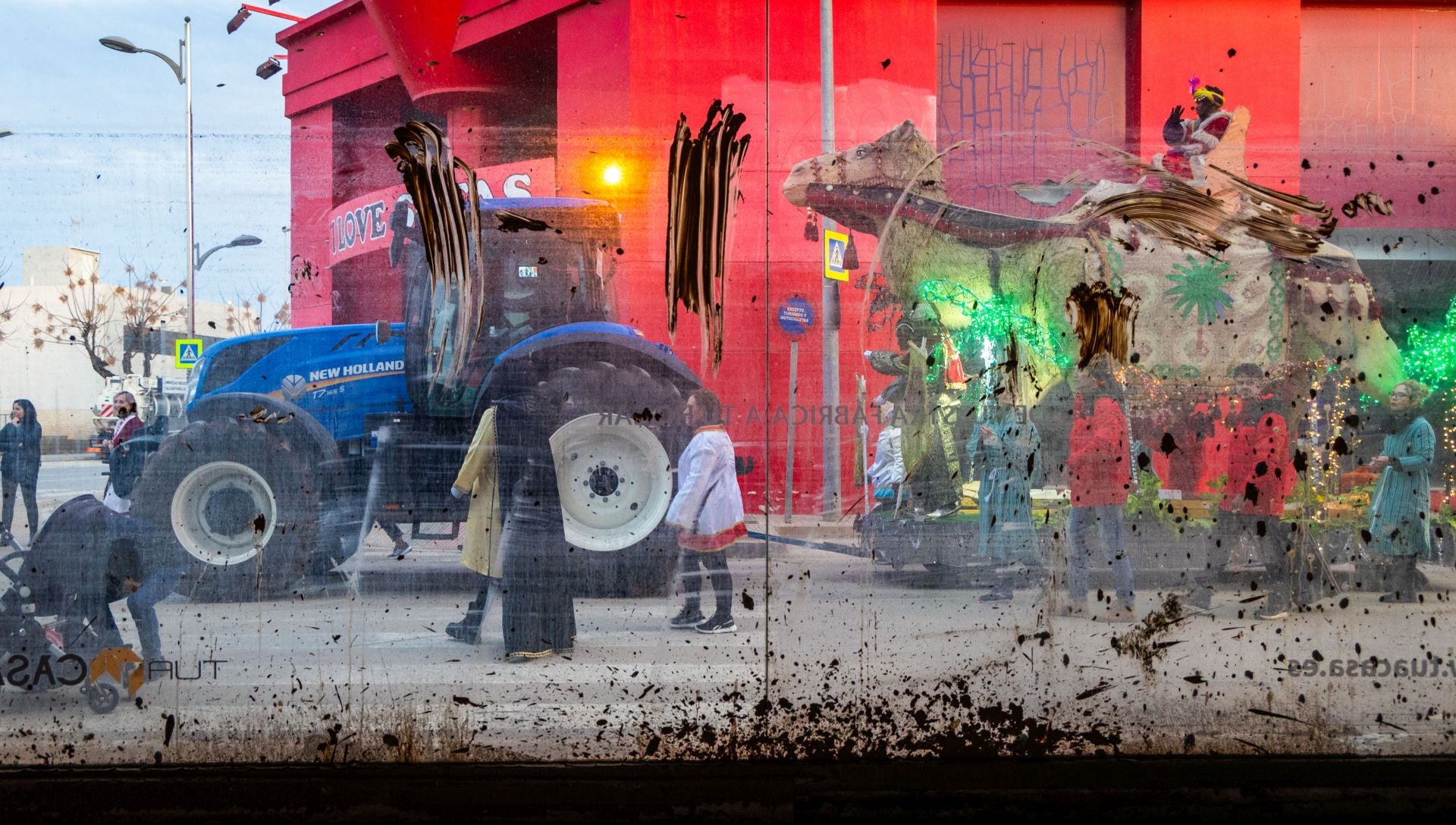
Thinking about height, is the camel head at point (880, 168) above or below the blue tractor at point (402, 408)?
above

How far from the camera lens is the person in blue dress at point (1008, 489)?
11.6ft

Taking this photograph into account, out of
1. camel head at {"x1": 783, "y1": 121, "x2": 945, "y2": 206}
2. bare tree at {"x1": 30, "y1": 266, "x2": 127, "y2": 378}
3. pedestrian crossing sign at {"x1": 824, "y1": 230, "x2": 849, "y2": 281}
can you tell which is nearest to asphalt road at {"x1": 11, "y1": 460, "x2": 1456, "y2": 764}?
bare tree at {"x1": 30, "y1": 266, "x2": 127, "y2": 378}

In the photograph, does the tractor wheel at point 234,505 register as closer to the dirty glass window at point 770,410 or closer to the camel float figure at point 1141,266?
the dirty glass window at point 770,410

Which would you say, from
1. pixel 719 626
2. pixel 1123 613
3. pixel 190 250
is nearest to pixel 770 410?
pixel 719 626

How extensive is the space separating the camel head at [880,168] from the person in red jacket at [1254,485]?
135 cm

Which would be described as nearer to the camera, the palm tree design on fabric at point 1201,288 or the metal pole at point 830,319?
the metal pole at point 830,319

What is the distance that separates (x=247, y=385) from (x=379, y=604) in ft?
3.03

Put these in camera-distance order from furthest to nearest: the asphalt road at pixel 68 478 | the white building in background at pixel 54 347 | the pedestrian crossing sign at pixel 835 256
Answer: the pedestrian crossing sign at pixel 835 256
the white building in background at pixel 54 347
the asphalt road at pixel 68 478

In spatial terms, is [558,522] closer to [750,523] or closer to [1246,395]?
[750,523]

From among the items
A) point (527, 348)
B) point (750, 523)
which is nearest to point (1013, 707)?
point (750, 523)

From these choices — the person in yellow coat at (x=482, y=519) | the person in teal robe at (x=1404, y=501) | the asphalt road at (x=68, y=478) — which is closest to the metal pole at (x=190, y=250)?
the asphalt road at (x=68, y=478)

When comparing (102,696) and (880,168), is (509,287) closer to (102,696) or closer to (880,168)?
(880,168)

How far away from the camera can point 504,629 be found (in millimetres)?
3551

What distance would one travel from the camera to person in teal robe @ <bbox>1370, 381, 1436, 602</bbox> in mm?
3551
